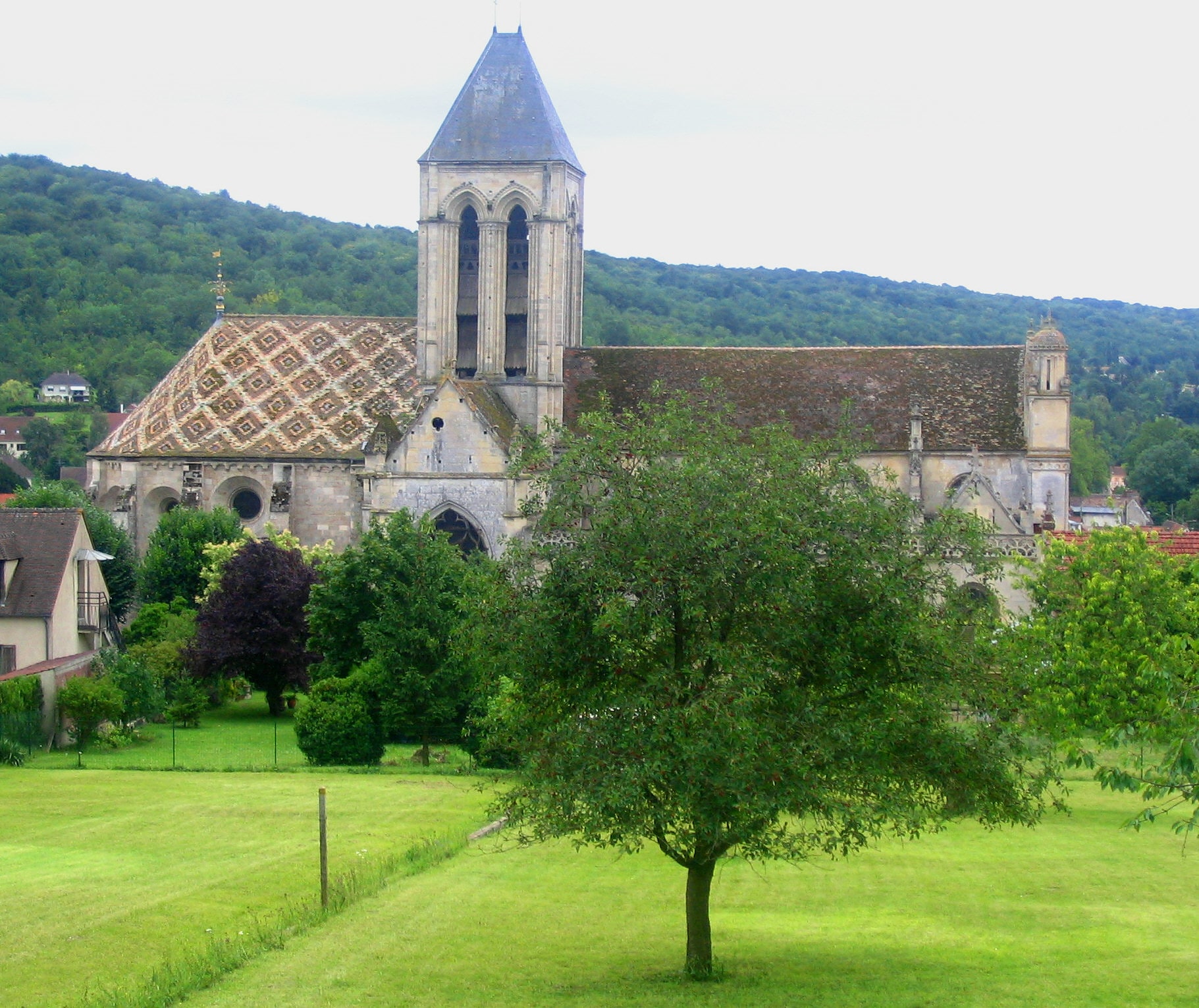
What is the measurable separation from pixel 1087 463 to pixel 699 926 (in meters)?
99.8

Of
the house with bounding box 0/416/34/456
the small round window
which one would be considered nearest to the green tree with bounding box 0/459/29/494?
the house with bounding box 0/416/34/456

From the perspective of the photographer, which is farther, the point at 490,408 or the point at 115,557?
the point at 115,557

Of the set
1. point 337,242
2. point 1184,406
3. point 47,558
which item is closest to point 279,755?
point 47,558

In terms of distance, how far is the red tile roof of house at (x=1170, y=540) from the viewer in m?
34.8

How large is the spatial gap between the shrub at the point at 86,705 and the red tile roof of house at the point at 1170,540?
20084 mm

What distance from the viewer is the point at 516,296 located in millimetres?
48812

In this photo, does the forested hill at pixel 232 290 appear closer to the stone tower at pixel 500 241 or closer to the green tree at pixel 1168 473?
the green tree at pixel 1168 473

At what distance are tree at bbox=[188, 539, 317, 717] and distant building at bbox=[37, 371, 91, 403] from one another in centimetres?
7850

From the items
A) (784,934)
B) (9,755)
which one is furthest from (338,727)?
(784,934)

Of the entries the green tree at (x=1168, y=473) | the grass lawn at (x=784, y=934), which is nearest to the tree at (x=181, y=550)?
the grass lawn at (x=784, y=934)

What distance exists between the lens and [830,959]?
17.8m

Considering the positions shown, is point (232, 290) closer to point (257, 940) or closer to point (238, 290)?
point (238, 290)

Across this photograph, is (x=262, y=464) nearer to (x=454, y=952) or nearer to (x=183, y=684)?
(x=183, y=684)

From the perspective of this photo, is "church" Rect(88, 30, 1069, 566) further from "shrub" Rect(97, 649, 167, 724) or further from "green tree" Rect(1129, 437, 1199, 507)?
"green tree" Rect(1129, 437, 1199, 507)
